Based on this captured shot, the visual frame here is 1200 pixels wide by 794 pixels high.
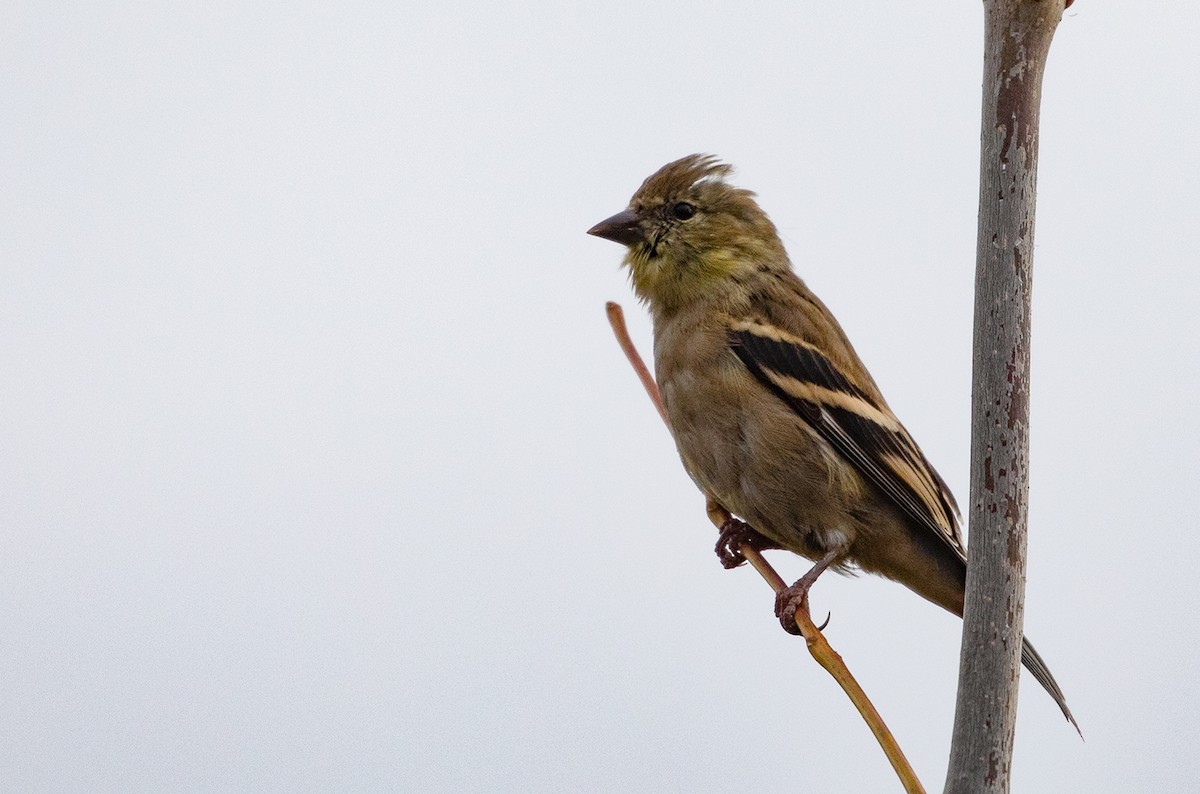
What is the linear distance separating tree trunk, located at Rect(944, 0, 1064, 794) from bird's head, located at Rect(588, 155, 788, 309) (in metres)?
3.47

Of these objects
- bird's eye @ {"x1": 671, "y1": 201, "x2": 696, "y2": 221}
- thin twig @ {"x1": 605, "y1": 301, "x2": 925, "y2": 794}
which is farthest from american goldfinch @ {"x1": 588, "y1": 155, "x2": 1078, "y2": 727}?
thin twig @ {"x1": 605, "y1": 301, "x2": 925, "y2": 794}

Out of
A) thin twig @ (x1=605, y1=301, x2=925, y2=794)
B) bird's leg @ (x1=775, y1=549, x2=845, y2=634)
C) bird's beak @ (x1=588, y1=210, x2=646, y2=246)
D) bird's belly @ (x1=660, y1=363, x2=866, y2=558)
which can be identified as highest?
bird's beak @ (x1=588, y1=210, x2=646, y2=246)

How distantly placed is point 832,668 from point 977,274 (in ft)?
2.59

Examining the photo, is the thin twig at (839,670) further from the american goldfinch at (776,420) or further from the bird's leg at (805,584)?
the american goldfinch at (776,420)

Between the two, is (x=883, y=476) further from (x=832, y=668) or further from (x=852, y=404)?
(x=832, y=668)

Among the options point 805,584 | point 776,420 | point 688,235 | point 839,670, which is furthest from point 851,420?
point 839,670

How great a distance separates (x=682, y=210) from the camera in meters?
5.73

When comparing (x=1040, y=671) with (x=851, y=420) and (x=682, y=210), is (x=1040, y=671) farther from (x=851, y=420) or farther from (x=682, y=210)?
(x=682, y=210)

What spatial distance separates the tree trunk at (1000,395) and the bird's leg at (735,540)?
3051 millimetres

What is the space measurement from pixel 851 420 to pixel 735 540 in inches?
27.2

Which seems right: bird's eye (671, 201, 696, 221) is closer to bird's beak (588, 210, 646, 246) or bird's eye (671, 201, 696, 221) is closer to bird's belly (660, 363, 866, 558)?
bird's beak (588, 210, 646, 246)

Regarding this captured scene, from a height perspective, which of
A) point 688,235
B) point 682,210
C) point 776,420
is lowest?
point 776,420

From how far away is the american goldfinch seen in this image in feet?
16.7

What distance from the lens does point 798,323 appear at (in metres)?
5.60
